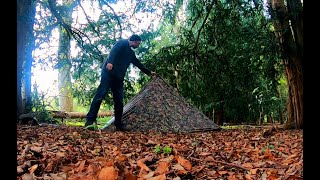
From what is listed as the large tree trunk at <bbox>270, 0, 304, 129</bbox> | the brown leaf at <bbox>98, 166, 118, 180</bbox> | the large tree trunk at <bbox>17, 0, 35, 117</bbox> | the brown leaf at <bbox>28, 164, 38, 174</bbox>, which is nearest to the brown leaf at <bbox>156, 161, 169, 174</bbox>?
the brown leaf at <bbox>98, 166, 118, 180</bbox>

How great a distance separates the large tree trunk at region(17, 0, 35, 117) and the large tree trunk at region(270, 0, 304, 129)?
3906mm

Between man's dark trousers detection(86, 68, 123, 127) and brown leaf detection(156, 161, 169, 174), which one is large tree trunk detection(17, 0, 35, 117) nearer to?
man's dark trousers detection(86, 68, 123, 127)

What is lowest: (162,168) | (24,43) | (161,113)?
(162,168)

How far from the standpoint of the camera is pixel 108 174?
5.07 feet

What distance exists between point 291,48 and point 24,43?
4559mm

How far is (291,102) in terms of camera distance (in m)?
5.77

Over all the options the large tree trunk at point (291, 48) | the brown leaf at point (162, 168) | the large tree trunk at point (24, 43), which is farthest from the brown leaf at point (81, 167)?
the large tree trunk at point (291, 48)

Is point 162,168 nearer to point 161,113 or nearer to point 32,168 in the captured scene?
point 32,168

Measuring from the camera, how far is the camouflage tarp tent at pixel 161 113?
5.58 metres

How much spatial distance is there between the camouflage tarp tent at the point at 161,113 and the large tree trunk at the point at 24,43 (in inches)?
69.8

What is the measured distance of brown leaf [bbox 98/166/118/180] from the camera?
153cm

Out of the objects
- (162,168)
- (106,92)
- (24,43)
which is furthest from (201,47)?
(162,168)

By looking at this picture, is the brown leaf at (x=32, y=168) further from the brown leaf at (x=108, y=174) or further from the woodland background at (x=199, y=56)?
the woodland background at (x=199, y=56)

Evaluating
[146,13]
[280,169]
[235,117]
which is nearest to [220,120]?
[235,117]
